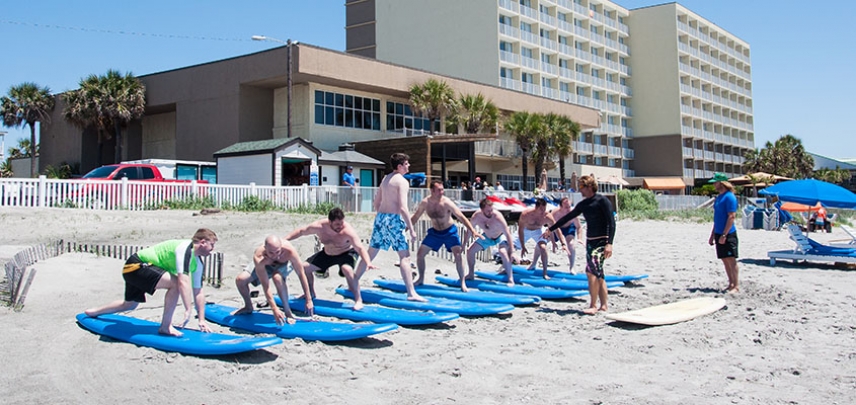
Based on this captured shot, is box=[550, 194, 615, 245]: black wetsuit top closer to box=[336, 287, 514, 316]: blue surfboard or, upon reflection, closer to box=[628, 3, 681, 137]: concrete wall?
box=[336, 287, 514, 316]: blue surfboard

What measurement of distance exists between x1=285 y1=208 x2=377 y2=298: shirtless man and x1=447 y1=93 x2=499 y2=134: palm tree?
94.4 feet

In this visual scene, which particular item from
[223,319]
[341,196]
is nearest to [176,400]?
→ [223,319]

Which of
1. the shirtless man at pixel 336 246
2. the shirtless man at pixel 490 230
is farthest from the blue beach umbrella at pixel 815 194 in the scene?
the shirtless man at pixel 336 246

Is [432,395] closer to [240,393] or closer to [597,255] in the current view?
[240,393]

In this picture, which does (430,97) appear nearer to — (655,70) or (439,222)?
(439,222)

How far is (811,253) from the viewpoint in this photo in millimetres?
13469

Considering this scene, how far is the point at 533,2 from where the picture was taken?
54.0 metres

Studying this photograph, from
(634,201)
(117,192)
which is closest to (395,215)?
(117,192)

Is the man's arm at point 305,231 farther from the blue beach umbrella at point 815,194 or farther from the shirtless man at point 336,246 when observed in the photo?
the blue beach umbrella at point 815,194

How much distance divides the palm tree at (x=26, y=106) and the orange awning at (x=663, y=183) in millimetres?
48931

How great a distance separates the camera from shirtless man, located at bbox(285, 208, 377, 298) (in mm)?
7773

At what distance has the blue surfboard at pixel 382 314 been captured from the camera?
7.67 metres

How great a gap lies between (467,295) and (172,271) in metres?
4.44

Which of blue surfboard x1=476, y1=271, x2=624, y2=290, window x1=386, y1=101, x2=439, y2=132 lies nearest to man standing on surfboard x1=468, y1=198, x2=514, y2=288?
blue surfboard x1=476, y1=271, x2=624, y2=290
